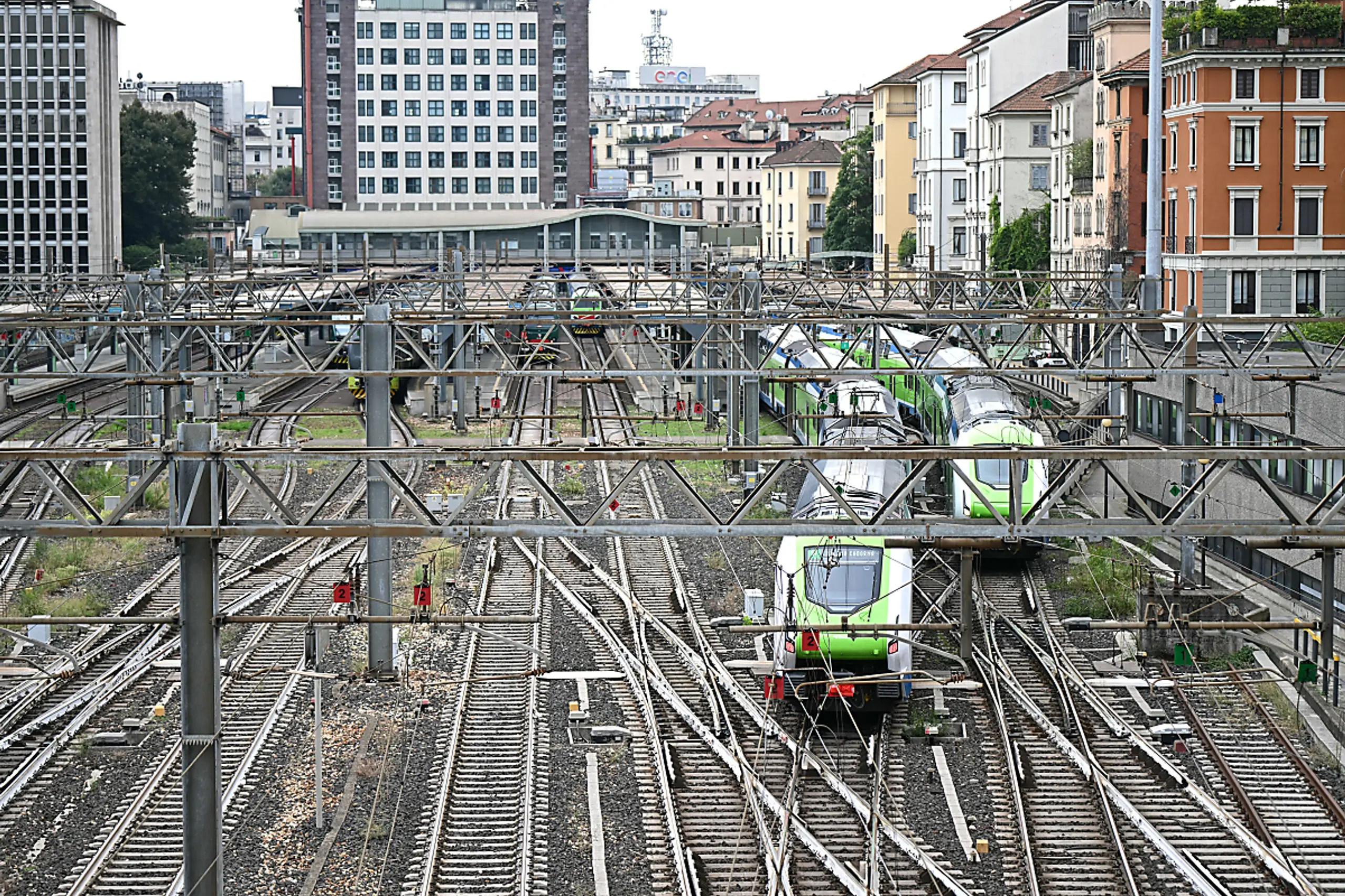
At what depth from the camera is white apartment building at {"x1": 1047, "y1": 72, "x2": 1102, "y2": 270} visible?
2298 inches

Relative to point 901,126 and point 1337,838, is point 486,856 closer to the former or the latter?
point 1337,838

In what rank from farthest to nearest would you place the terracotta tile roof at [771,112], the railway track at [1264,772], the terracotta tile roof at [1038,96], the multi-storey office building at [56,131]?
the terracotta tile roof at [771,112] < the multi-storey office building at [56,131] < the terracotta tile roof at [1038,96] < the railway track at [1264,772]

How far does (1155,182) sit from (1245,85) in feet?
56.2

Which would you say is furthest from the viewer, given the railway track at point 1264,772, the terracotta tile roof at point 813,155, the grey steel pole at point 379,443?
the terracotta tile roof at point 813,155

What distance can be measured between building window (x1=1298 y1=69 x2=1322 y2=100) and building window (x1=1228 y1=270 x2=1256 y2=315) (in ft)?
14.6

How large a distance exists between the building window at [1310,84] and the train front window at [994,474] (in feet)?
67.3

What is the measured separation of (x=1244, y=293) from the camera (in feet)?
145

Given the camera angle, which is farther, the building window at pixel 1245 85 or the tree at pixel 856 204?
the tree at pixel 856 204

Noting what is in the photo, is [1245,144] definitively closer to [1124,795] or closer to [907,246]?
[1124,795]

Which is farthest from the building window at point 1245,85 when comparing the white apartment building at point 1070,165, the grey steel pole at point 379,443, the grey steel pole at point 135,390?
the grey steel pole at point 379,443

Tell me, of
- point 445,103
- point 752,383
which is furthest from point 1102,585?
point 445,103

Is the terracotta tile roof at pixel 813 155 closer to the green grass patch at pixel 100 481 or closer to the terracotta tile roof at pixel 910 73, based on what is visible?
the terracotta tile roof at pixel 910 73

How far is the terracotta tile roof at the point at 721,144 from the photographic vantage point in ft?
415

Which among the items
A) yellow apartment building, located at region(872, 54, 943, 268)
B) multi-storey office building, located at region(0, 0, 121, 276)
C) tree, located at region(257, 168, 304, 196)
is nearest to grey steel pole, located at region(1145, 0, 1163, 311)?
yellow apartment building, located at region(872, 54, 943, 268)
